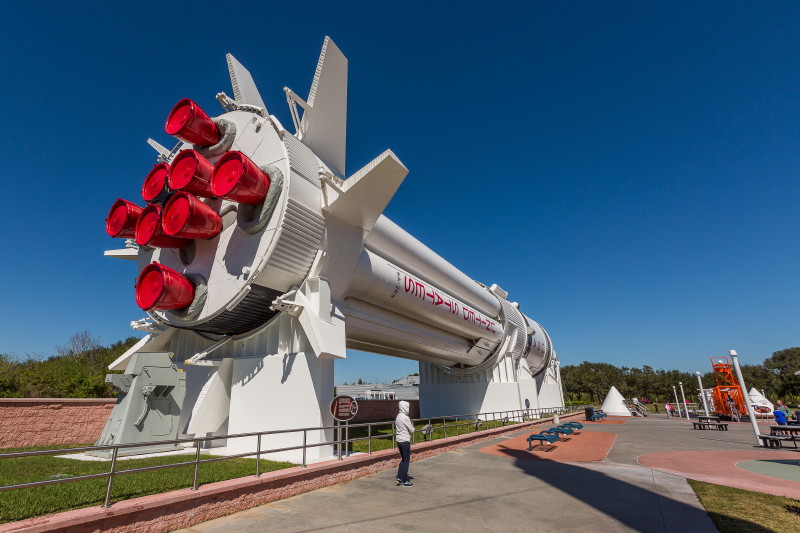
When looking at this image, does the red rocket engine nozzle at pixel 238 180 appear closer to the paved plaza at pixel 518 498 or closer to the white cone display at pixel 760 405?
the paved plaza at pixel 518 498

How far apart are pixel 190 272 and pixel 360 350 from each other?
906 cm

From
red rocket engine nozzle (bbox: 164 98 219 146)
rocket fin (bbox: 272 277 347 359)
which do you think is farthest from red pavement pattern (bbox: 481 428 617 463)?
red rocket engine nozzle (bbox: 164 98 219 146)

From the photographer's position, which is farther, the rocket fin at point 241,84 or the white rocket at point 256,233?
the rocket fin at point 241,84

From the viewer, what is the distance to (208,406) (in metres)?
10.1

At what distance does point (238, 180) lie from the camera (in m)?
8.91

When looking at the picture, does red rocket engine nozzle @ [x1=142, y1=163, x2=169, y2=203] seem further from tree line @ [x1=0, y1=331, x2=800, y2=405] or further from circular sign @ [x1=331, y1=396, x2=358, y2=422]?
tree line @ [x1=0, y1=331, x2=800, y2=405]

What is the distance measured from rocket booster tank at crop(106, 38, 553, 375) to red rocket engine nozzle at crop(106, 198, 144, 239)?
31 millimetres

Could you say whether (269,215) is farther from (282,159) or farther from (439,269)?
(439,269)

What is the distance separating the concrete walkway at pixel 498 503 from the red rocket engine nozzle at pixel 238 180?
6488mm

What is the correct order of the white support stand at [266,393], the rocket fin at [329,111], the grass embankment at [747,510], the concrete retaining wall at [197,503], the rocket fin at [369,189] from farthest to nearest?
the rocket fin at [329,111], the rocket fin at [369,189], the white support stand at [266,393], the grass embankment at [747,510], the concrete retaining wall at [197,503]

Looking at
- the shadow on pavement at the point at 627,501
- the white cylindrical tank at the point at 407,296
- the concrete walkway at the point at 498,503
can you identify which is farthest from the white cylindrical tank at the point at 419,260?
the shadow on pavement at the point at 627,501

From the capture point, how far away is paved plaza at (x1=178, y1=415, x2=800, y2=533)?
5594 millimetres

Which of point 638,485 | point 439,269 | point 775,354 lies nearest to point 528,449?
point 638,485

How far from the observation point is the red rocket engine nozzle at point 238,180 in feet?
29.6
